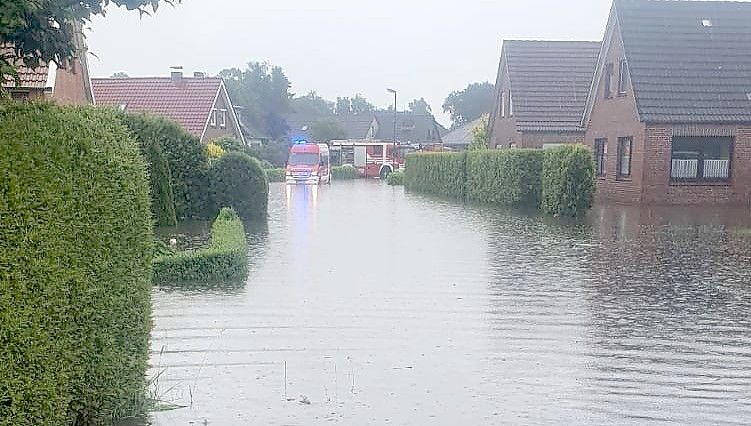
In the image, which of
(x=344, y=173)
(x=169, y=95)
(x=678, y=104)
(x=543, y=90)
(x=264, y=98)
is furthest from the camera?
(x=264, y=98)

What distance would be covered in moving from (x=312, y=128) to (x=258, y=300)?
221ft

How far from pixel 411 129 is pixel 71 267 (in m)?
84.2

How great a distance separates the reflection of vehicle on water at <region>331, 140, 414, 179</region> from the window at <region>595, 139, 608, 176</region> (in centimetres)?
3084

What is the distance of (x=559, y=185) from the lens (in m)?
23.1

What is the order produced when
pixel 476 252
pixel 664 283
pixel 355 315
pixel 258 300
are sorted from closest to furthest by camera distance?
1. pixel 355 315
2. pixel 258 300
3. pixel 664 283
4. pixel 476 252

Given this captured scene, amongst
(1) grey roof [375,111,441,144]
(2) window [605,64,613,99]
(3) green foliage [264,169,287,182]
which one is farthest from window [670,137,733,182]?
(1) grey roof [375,111,441,144]

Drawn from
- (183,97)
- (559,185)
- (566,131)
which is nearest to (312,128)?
(183,97)

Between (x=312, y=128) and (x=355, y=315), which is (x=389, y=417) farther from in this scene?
(x=312, y=128)

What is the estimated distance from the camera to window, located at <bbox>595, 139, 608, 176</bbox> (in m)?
30.2

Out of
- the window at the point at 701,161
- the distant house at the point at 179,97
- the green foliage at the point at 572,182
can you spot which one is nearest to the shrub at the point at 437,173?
the window at the point at 701,161

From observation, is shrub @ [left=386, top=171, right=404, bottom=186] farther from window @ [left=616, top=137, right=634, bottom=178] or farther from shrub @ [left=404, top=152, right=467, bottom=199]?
window @ [left=616, top=137, right=634, bottom=178]

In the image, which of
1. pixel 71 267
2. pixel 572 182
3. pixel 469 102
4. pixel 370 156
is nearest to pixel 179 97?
pixel 370 156

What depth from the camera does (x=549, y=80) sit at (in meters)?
36.8

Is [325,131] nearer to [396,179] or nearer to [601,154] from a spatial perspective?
[396,179]
